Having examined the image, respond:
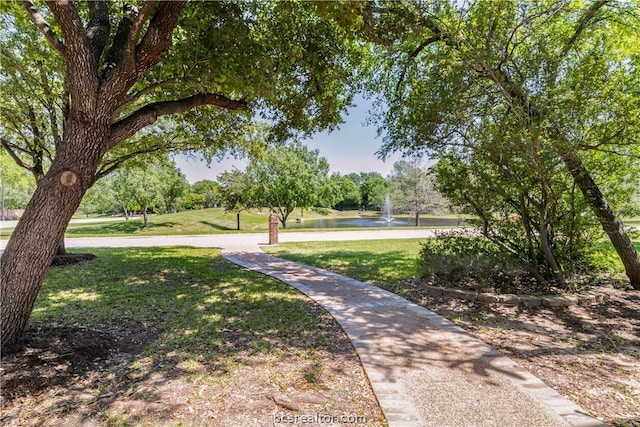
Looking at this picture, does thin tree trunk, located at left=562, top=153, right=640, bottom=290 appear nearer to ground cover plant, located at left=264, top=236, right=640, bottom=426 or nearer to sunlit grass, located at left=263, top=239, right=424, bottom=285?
ground cover plant, located at left=264, top=236, right=640, bottom=426

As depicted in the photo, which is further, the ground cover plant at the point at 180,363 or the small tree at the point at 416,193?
the small tree at the point at 416,193

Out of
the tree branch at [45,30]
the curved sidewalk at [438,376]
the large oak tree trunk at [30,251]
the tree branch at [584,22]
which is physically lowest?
the curved sidewalk at [438,376]

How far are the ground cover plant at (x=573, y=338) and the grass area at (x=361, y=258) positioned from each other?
160 mm

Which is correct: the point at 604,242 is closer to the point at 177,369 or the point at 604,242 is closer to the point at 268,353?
the point at 268,353

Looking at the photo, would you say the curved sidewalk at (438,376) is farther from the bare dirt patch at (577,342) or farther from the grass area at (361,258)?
the grass area at (361,258)

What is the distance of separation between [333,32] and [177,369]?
577 centimetres

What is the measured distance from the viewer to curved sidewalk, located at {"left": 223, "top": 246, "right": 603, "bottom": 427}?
2.22 m

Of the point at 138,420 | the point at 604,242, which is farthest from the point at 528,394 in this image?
the point at 604,242

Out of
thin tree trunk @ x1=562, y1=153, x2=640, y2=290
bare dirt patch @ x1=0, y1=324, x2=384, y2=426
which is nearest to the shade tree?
bare dirt patch @ x1=0, y1=324, x2=384, y2=426

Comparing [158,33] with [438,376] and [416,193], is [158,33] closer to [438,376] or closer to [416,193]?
[438,376]

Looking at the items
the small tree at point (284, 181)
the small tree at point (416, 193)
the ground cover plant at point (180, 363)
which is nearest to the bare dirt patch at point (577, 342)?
the ground cover plant at point (180, 363)

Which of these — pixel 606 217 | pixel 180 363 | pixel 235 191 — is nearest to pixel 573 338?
pixel 606 217

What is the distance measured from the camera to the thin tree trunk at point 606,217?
477 centimetres

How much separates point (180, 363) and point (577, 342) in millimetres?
4240
